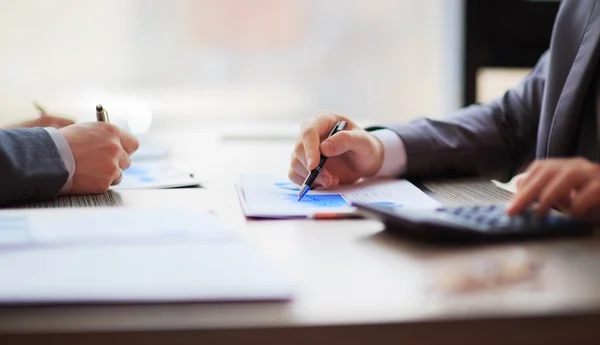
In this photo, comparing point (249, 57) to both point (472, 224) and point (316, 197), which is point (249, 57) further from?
point (472, 224)

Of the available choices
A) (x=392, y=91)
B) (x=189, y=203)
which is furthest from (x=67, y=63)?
(x=189, y=203)

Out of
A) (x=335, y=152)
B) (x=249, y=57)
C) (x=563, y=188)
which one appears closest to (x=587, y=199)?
(x=563, y=188)

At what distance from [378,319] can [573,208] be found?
304mm

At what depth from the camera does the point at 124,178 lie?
39.9 inches

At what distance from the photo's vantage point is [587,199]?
638 millimetres

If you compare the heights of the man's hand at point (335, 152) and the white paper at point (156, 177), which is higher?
the man's hand at point (335, 152)

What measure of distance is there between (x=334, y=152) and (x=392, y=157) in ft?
0.41

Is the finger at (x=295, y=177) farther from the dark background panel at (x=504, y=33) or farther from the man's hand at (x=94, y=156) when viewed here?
the dark background panel at (x=504, y=33)

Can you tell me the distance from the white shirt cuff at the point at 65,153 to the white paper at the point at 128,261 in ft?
0.54

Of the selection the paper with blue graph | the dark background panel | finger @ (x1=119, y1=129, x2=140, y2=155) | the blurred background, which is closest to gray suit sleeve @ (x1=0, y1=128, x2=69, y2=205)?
finger @ (x1=119, y1=129, x2=140, y2=155)

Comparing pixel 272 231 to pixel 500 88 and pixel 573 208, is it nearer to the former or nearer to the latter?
pixel 573 208

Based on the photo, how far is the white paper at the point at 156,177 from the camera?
0.94m

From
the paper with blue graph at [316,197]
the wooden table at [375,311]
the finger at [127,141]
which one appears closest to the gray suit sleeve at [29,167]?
the finger at [127,141]

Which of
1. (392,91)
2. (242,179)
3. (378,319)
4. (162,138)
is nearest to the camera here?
(378,319)
